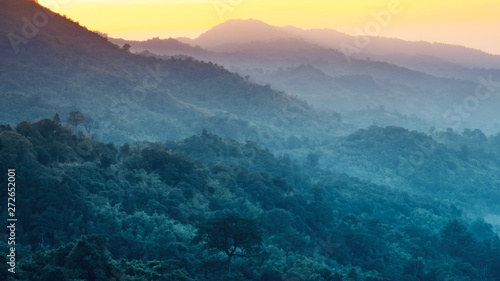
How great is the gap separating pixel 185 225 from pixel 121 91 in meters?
77.7

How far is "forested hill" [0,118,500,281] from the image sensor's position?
29141 millimetres

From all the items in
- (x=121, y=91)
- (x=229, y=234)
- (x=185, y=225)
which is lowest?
(x=185, y=225)

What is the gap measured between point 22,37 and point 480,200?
90.6 meters

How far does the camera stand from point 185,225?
4003 cm

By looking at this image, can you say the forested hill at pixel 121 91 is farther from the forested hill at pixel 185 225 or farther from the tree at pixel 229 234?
the tree at pixel 229 234

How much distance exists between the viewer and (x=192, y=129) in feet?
348

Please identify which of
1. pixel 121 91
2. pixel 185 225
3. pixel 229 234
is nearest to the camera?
pixel 229 234

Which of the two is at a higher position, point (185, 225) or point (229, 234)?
point (229, 234)

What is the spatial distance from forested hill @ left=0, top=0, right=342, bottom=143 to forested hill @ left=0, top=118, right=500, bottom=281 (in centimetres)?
3632

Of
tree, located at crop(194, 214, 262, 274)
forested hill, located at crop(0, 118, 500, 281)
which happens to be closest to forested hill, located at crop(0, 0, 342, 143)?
forested hill, located at crop(0, 118, 500, 281)

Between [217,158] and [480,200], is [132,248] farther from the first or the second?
[480,200]

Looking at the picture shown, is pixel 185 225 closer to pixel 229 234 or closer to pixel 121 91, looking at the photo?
pixel 229 234

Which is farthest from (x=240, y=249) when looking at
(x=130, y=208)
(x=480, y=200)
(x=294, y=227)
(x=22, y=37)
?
(x=22, y=37)

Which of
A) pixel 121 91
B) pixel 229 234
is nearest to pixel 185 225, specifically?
pixel 229 234
